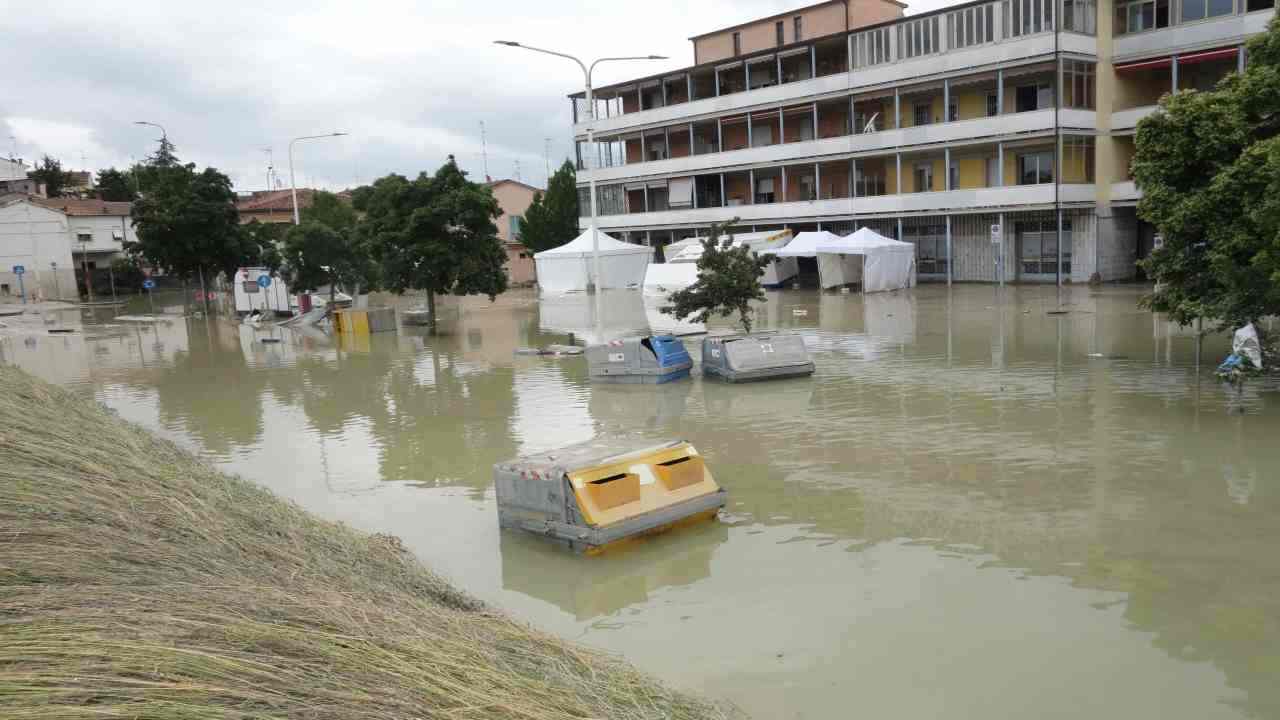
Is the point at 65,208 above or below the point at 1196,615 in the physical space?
above

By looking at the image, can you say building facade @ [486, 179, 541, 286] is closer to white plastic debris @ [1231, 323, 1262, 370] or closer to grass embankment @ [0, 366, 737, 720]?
white plastic debris @ [1231, 323, 1262, 370]

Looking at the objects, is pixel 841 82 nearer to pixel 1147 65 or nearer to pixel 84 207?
pixel 1147 65

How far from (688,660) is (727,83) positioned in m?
52.2

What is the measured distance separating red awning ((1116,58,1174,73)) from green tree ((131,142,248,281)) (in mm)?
38992

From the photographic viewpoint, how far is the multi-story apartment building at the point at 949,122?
130ft

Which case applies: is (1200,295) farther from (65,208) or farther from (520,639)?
(65,208)

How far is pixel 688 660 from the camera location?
7.07 m

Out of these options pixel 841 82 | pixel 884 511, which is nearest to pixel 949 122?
pixel 841 82

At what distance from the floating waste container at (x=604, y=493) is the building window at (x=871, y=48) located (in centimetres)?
3965

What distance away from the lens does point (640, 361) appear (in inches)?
779

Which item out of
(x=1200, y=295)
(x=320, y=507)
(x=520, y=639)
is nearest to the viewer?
(x=520, y=639)

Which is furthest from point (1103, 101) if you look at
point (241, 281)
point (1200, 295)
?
point (241, 281)

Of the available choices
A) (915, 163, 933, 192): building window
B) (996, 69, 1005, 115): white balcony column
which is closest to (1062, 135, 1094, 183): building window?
(996, 69, 1005, 115): white balcony column

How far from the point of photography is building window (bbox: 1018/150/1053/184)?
137 ft
